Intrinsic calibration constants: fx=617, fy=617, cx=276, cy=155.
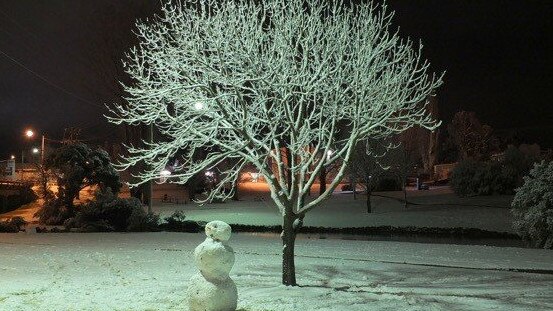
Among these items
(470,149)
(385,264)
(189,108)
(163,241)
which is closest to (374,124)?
(189,108)

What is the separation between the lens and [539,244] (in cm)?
1955

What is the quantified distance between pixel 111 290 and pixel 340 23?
19.0ft

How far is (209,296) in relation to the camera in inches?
307

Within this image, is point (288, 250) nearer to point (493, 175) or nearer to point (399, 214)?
point (399, 214)

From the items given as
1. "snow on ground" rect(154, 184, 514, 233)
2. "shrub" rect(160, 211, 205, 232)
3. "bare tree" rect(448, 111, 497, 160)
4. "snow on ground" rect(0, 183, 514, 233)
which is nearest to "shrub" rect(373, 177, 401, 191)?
"snow on ground" rect(0, 183, 514, 233)

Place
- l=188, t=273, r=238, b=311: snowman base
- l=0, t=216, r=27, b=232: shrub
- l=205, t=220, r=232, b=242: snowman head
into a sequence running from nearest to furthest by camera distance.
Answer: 1. l=188, t=273, r=238, b=311: snowman base
2. l=205, t=220, r=232, b=242: snowman head
3. l=0, t=216, r=27, b=232: shrub

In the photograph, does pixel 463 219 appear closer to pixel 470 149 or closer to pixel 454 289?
pixel 454 289

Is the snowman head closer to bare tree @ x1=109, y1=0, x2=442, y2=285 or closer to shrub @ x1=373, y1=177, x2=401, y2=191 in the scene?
bare tree @ x1=109, y1=0, x2=442, y2=285

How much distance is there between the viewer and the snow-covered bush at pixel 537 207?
62.3ft

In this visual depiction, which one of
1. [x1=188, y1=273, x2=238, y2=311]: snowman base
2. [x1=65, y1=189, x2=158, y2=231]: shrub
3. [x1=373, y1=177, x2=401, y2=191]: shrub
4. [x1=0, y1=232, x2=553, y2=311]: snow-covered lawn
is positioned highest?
[x1=373, y1=177, x2=401, y2=191]: shrub

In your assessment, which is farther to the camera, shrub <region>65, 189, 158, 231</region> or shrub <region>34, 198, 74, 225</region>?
shrub <region>34, 198, 74, 225</region>

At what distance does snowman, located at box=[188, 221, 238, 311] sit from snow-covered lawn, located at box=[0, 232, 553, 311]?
0.78 meters

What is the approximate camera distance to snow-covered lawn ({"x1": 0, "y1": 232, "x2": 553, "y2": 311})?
9.00 m

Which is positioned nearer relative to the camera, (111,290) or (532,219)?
(111,290)
